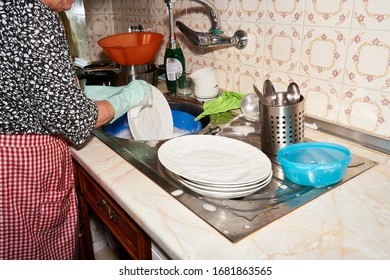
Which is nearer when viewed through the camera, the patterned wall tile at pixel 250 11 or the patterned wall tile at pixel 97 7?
the patterned wall tile at pixel 250 11

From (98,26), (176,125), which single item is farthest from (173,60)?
(98,26)

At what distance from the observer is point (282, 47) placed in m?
1.09

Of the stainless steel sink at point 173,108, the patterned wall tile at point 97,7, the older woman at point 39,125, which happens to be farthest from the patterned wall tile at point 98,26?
the older woman at point 39,125

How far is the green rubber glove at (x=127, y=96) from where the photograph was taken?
100 centimetres

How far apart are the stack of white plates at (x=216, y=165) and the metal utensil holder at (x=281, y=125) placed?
0.19 feet

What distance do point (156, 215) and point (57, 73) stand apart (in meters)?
0.35

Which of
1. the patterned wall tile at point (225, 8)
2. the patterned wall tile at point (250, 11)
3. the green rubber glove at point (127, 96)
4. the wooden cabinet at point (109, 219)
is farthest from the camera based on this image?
the patterned wall tile at point (225, 8)

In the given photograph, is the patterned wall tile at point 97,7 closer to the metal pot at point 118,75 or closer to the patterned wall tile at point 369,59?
the metal pot at point 118,75

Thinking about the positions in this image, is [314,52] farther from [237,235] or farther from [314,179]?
[237,235]

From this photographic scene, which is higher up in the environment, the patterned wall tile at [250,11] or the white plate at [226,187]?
the patterned wall tile at [250,11]

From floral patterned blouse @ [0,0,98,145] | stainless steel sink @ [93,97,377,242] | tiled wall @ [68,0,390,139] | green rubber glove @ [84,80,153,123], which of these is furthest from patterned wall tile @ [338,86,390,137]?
floral patterned blouse @ [0,0,98,145]

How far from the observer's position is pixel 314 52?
1002mm

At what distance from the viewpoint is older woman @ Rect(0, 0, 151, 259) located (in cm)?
67

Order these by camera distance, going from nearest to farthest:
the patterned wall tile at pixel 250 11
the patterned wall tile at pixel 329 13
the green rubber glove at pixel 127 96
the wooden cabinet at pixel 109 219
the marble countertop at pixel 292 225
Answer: the marble countertop at pixel 292 225
the wooden cabinet at pixel 109 219
the patterned wall tile at pixel 329 13
the green rubber glove at pixel 127 96
the patterned wall tile at pixel 250 11
